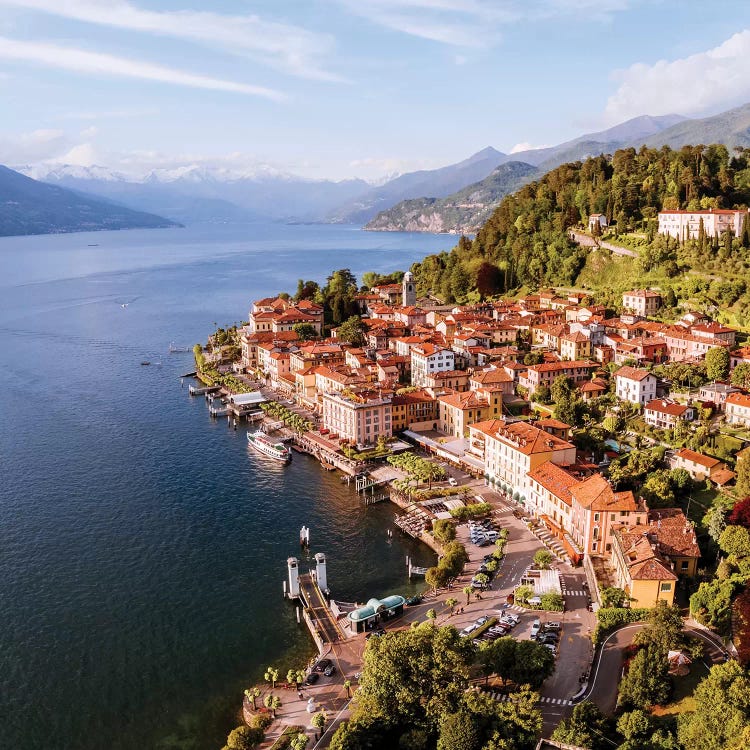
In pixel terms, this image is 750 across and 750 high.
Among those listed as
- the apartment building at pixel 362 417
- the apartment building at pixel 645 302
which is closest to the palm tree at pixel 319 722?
the apartment building at pixel 362 417

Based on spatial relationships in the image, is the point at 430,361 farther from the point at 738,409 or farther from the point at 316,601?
the point at 316,601

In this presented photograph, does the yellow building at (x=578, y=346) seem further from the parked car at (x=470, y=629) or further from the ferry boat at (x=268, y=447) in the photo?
the parked car at (x=470, y=629)

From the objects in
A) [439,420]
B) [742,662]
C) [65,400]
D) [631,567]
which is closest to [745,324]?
[439,420]

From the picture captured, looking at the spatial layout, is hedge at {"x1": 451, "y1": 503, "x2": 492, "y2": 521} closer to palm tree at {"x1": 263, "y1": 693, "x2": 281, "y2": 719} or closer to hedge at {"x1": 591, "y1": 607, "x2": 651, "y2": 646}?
hedge at {"x1": 591, "y1": 607, "x2": 651, "y2": 646}

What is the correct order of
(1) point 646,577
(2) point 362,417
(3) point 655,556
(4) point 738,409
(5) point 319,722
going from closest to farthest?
1. (5) point 319,722
2. (1) point 646,577
3. (3) point 655,556
4. (4) point 738,409
5. (2) point 362,417

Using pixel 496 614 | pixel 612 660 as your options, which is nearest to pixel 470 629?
pixel 496 614

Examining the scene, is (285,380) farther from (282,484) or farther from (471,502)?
(471,502)

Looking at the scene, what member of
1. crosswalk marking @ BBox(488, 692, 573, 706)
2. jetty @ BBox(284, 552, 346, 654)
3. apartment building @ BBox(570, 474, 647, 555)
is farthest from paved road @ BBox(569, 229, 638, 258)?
crosswalk marking @ BBox(488, 692, 573, 706)
